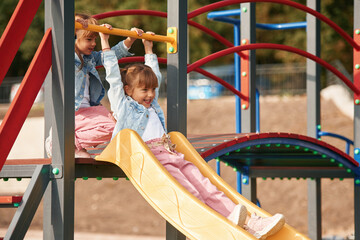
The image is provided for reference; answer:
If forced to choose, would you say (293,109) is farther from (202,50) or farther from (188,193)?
(188,193)

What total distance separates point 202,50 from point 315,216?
17687mm

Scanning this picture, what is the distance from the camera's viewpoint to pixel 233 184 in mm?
15219

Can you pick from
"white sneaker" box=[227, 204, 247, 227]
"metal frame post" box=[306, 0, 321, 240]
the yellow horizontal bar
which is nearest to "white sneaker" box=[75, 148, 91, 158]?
the yellow horizontal bar

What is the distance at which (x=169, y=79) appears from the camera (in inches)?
187

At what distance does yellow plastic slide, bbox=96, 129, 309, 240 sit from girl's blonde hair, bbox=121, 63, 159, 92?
1.44 feet

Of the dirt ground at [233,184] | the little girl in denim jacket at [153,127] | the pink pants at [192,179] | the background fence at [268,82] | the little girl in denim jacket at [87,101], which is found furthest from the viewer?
the background fence at [268,82]

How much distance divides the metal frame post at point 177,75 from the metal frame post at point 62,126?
1039 millimetres

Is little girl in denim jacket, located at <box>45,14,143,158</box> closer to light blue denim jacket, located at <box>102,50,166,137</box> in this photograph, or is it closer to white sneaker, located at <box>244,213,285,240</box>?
light blue denim jacket, located at <box>102,50,166,137</box>

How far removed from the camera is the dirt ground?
1438 cm

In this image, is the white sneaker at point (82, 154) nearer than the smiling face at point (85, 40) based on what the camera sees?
Yes

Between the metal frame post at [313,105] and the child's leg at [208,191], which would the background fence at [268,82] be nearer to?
the metal frame post at [313,105]

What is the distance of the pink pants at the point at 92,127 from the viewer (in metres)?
4.55

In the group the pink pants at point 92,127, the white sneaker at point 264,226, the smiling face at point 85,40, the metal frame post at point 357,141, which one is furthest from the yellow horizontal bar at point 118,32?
the metal frame post at point 357,141

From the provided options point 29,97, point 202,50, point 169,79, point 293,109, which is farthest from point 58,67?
point 202,50
